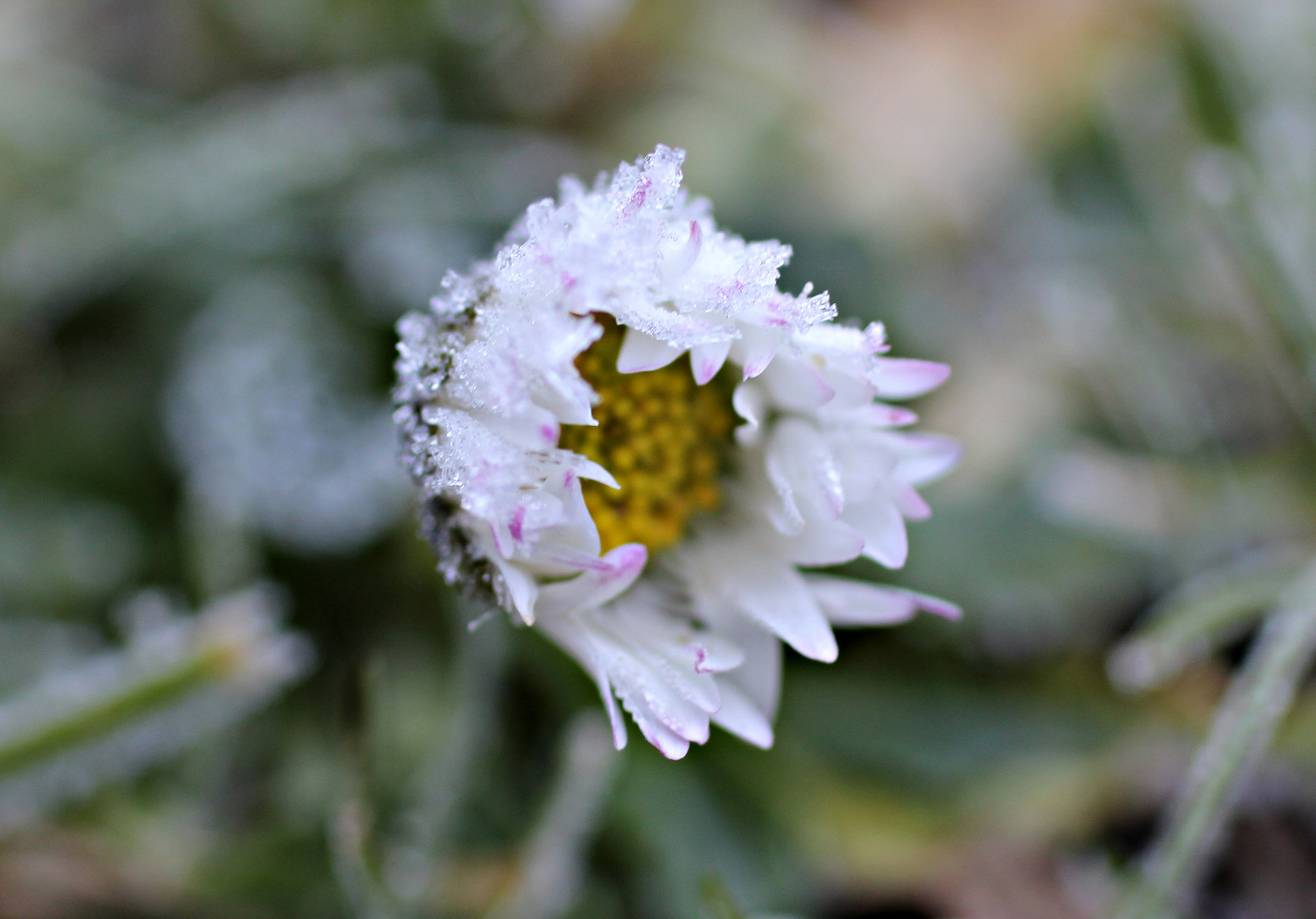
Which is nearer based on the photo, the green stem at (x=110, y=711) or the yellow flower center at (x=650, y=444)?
the yellow flower center at (x=650, y=444)

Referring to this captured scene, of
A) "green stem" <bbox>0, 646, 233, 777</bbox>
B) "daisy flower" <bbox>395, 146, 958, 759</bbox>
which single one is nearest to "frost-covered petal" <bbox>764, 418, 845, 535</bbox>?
"daisy flower" <bbox>395, 146, 958, 759</bbox>

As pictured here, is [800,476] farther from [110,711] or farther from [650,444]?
[110,711]

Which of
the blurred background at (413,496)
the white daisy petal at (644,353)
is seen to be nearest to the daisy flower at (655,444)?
the white daisy petal at (644,353)

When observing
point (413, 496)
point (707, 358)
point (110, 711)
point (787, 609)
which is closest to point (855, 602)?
point (787, 609)

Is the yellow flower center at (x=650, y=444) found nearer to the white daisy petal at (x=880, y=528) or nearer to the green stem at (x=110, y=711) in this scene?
the white daisy petal at (x=880, y=528)

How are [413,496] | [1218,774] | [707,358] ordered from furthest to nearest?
1. [413,496]
2. [1218,774]
3. [707,358]

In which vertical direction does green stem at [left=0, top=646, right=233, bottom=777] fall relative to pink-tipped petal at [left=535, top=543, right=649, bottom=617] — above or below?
above

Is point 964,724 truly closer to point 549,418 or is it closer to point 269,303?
point 549,418

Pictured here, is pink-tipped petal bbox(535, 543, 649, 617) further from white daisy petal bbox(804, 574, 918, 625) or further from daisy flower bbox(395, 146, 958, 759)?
white daisy petal bbox(804, 574, 918, 625)
